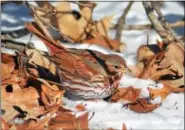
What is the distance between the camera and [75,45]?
2.06 metres

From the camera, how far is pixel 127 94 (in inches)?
70.0

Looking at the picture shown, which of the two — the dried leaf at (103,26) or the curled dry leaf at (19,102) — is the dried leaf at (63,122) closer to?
the curled dry leaf at (19,102)

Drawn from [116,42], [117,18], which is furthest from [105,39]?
[117,18]

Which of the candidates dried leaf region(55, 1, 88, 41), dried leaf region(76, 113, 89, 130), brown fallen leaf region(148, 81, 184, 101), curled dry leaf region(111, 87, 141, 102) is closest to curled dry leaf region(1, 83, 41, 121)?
dried leaf region(76, 113, 89, 130)

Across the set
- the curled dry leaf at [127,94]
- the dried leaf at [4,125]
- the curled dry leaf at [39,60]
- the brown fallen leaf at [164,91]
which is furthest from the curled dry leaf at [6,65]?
the brown fallen leaf at [164,91]

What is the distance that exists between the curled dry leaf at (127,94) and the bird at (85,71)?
51 millimetres

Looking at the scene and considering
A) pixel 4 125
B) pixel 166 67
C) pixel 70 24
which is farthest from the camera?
pixel 70 24

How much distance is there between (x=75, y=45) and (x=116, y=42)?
18cm

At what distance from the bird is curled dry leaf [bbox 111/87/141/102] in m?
0.05

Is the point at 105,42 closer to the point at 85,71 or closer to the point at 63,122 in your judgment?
the point at 85,71

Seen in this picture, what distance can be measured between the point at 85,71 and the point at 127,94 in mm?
187

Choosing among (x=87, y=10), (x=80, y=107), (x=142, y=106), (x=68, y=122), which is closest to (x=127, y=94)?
(x=142, y=106)

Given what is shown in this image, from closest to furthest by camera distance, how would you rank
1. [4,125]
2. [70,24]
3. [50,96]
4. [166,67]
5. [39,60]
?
[4,125]
[50,96]
[39,60]
[166,67]
[70,24]

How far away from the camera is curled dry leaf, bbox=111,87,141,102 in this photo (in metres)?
1.75
